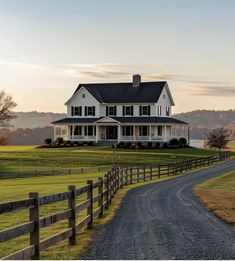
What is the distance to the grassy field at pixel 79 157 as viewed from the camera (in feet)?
207

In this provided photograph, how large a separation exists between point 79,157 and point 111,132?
16.7m

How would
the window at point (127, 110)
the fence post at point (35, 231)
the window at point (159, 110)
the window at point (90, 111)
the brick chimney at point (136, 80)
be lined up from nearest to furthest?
the fence post at point (35, 231) → the window at point (159, 110) → the window at point (127, 110) → the window at point (90, 111) → the brick chimney at point (136, 80)

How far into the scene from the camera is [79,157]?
68.1 meters

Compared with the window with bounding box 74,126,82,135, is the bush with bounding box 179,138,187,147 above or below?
below

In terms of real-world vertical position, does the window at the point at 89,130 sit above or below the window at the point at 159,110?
below

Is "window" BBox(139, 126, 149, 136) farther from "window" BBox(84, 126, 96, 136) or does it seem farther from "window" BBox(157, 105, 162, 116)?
"window" BBox(84, 126, 96, 136)

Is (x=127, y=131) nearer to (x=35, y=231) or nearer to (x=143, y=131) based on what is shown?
(x=143, y=131)

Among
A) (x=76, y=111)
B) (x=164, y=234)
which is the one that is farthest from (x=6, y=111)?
(x=164, y=234)

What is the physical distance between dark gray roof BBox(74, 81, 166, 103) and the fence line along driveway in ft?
201

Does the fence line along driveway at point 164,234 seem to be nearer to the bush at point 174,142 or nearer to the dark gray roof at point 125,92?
the bush at point 174,142

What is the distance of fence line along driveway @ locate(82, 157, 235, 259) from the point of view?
473 inches

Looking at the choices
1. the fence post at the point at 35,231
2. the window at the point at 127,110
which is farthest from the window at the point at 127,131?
the fence post at the point at 35,231

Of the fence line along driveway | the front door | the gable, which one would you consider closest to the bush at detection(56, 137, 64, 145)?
the gable

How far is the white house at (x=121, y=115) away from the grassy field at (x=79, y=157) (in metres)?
5.93
